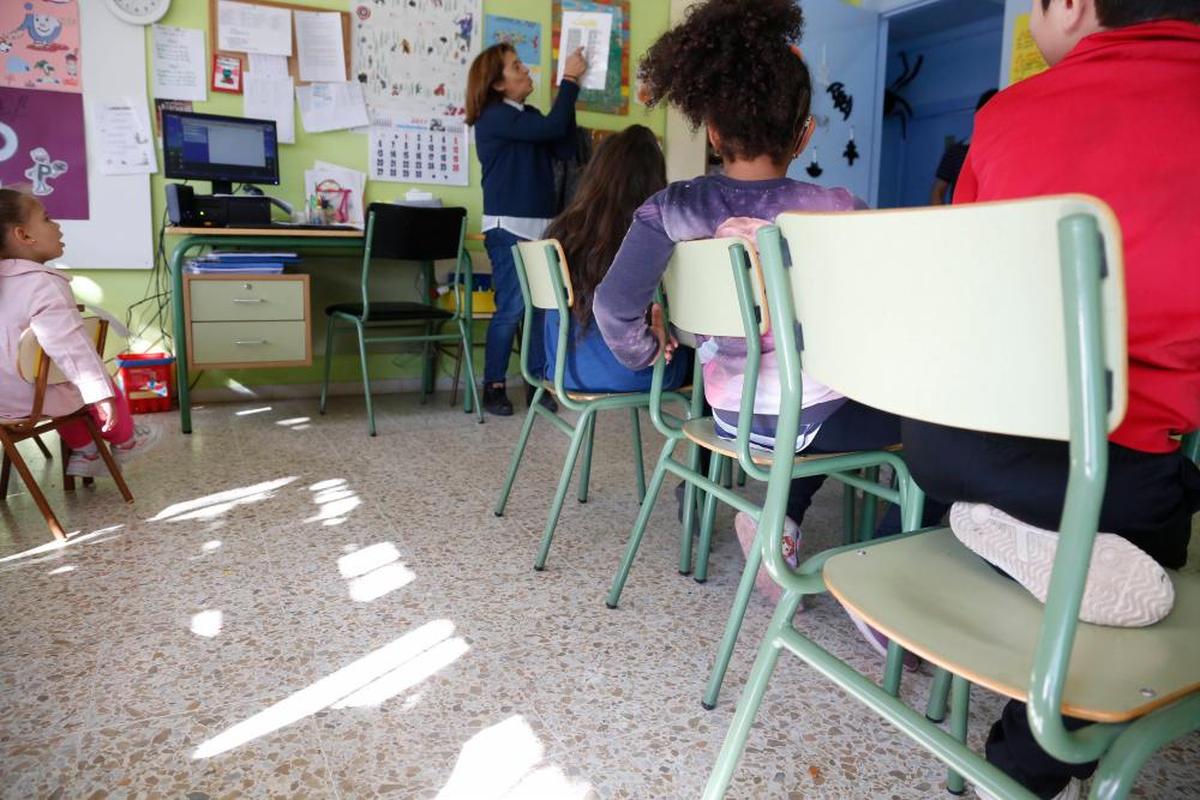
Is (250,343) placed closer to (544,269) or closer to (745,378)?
(544,269)

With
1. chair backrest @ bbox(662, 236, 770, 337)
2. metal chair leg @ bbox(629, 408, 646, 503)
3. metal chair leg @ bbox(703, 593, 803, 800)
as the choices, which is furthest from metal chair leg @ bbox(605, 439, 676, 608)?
metal chair leg @ bbox(703, 593, 803, 800)

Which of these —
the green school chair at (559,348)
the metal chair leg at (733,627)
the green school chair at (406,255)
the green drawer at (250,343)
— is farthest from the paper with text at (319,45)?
the metal chair leg at (733,627)

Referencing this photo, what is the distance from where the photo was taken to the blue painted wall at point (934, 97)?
540 cm

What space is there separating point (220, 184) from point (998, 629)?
11.0 feet

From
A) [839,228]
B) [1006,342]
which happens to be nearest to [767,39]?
[839,228]

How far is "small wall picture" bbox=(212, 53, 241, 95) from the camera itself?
334 cm

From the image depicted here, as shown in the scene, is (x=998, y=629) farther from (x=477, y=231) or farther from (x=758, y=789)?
(x=477, y=231)

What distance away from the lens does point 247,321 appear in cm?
309

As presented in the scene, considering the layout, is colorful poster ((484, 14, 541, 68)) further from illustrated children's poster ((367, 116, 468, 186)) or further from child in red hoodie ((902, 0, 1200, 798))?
child in red hoodie ((902, 0, 1200, 798))

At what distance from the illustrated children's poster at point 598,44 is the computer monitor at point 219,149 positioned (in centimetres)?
139

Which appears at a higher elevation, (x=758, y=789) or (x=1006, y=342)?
(x=1006, y=342)

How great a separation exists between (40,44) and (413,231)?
1.50m

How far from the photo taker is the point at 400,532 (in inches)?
79.6

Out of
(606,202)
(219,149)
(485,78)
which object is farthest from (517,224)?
(606,202)
